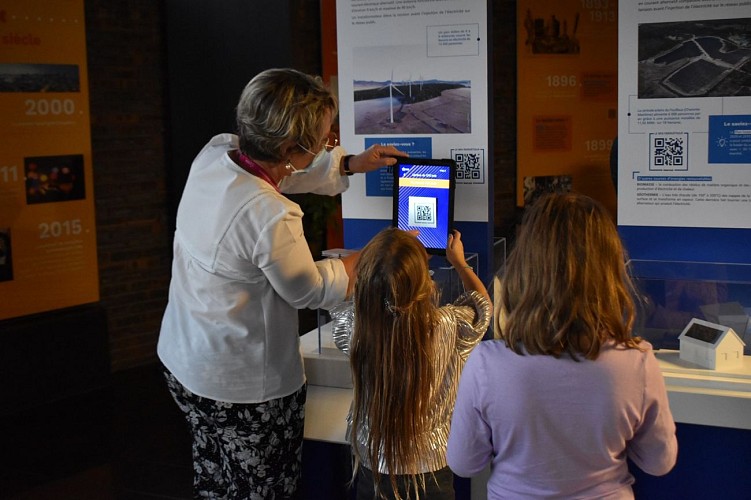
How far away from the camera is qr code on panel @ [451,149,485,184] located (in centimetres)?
352

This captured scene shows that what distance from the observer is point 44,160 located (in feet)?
18.0

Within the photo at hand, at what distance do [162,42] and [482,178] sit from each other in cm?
351

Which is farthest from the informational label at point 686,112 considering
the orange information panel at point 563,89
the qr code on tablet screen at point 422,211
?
the orange information panel at point 563,89

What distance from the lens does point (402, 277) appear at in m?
2.23

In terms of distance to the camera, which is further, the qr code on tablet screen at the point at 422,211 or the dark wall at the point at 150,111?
the dark wall at the point at 150,111

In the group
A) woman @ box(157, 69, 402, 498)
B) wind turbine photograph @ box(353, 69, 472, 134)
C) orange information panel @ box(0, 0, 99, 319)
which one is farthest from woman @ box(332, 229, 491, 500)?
orange information panel @ box(0, 0, 99, 319)

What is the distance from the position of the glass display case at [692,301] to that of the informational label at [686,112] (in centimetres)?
21

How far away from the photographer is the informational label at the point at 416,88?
137 inches

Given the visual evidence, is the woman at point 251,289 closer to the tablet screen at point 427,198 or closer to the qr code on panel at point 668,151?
the tablet screen at point 427,198

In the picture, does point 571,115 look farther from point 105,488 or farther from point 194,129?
point 105,488

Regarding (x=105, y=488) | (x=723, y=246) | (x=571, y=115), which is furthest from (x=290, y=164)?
(x=571, y=115)

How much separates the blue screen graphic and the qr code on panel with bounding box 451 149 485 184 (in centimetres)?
8

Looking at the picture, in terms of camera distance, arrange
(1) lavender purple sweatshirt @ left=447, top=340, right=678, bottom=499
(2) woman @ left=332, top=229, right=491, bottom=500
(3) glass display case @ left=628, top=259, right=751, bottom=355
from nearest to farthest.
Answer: (1) lavender purple sweatshirt @ left=447, top=340, right=678, bottom=499, (2) woman @ left=332, top=229, right=491, bottom=500, (3) glass display case @ left=628, top=259, right=751, bottom=355

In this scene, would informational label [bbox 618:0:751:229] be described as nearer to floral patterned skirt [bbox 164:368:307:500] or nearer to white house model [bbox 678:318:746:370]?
white house model [bbox 678:318:746:370]
